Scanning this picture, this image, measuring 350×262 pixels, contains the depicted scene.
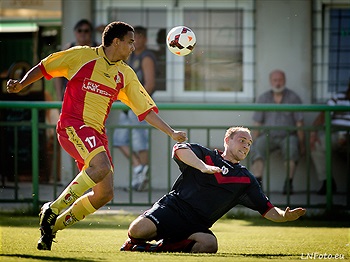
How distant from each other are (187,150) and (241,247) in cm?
123

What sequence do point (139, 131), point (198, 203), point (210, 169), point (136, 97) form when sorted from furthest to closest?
point (139, 131), point (136, 97), point (198, 203), point (210, 169)

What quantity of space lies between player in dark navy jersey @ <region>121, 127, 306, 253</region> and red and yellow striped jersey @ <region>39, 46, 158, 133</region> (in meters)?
0.86

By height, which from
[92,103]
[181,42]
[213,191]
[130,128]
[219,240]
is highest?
[181,42]

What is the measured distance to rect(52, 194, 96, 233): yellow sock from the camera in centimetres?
764

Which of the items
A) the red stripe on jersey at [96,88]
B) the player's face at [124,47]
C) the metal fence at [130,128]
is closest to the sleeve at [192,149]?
the red stripe on jersey at [96,88]

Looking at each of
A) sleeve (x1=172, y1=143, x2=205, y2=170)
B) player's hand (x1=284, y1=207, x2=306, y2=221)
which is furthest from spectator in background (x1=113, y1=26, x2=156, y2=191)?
player's hand (x1=284, y1=207, x2=306, y2=221)

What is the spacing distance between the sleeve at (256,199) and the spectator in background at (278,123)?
4655mm

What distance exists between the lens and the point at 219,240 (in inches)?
349

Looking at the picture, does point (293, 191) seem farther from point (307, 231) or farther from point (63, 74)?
point (63, 74)

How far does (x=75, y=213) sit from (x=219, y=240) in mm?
1688

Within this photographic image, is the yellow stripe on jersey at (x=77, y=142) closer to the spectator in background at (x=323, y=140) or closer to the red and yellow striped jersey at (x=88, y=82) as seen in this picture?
the red and yellow striped jersey at (x=88, y=82)

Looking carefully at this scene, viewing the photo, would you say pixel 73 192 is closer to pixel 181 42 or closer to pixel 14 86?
pixel 14 86

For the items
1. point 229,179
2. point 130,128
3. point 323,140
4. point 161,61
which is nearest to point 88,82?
point 229,179

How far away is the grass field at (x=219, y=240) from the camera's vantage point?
22.4 feet
